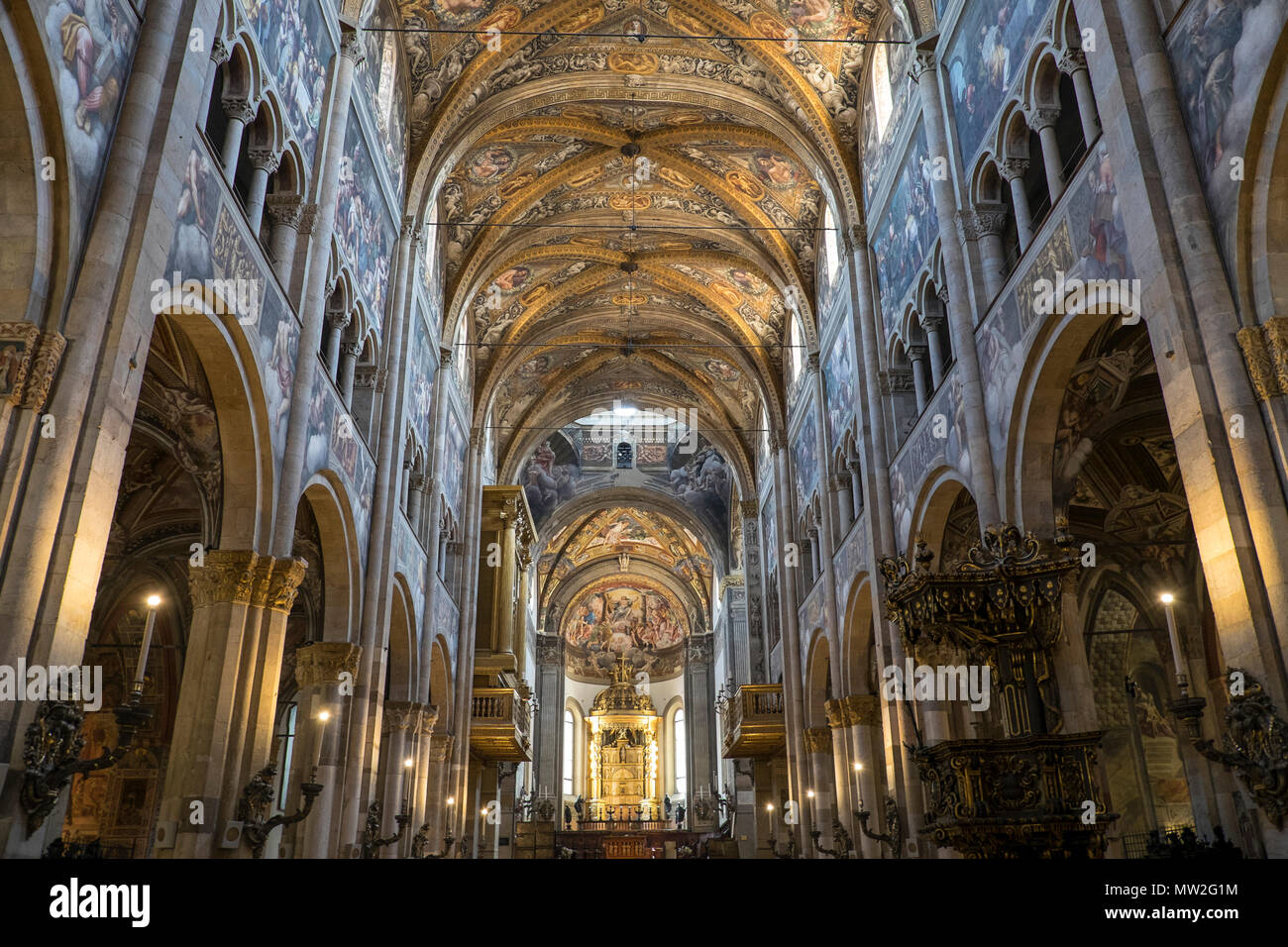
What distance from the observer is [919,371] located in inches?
643

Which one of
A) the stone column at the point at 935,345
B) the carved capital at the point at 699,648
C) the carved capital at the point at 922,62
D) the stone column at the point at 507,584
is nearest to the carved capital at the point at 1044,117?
the carved capital at the point at 922,62

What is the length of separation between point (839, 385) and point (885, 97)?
612 cm

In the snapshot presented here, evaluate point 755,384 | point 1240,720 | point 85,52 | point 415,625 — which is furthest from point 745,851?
point 85,52

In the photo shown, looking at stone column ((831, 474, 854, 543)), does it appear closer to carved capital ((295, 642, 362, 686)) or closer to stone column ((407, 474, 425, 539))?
stone column ((407, 474, 425, 539))

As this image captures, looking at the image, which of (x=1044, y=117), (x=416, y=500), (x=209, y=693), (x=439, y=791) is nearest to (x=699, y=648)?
(x=439, y=791)

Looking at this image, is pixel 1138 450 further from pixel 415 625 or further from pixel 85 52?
pixel 85 52

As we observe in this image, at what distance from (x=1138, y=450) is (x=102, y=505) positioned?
14.8 metres

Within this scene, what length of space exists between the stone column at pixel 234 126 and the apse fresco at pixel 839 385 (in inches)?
477

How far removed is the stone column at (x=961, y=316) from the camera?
40.7ft

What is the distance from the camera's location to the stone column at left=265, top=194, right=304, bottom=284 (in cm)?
1276

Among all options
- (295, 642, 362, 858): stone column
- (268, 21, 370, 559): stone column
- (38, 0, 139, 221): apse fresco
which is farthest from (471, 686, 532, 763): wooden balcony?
(38, 0, 139, 221): apse fresco

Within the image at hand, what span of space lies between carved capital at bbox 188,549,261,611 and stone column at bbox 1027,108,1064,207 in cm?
985
